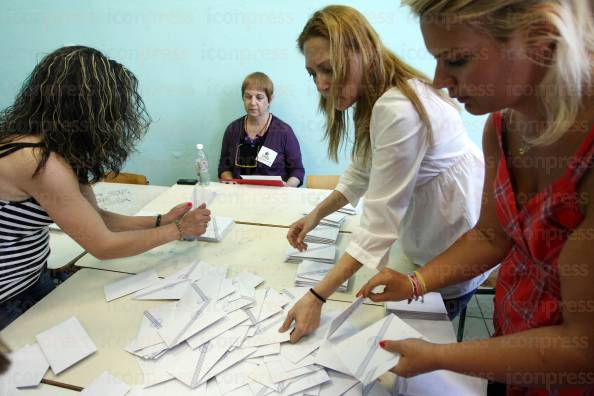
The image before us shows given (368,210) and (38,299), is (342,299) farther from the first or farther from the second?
(38,299)

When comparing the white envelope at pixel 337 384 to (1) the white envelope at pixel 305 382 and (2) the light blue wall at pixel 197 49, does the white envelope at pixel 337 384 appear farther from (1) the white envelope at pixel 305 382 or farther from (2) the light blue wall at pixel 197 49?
(2) the light blue wall at pixel 197 49

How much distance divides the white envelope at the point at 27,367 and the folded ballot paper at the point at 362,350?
76 cm

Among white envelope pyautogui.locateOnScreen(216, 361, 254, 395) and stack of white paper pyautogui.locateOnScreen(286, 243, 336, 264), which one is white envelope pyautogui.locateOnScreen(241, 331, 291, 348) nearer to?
white envelope pyautogui.locateOnScreen(216, 361, 254, 395)

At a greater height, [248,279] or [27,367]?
[248,279]

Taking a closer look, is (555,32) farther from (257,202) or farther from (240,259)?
(257,202)

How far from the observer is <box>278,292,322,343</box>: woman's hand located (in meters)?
1.10

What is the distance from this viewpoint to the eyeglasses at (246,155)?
289 centimetres

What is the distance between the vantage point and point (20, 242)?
130 centimetres

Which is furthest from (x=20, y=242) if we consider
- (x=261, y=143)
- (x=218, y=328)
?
(x=261, y=143)

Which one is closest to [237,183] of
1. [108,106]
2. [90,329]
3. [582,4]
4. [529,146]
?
[108,106]

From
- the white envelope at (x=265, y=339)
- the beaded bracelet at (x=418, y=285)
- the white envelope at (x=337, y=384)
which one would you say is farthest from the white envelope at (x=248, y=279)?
the beaded bracelet at (x=418, y=285)

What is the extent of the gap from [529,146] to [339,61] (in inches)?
20.7

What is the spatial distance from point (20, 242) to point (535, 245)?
4.97 ft

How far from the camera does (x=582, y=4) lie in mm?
591
